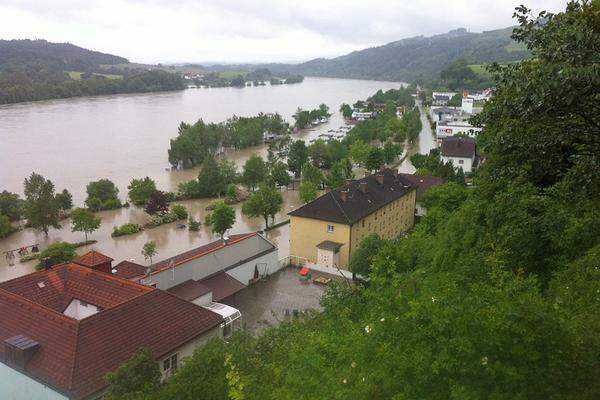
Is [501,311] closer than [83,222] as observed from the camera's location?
Yes

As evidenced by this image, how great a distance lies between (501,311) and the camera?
3.69 metres

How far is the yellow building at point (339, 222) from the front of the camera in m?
16.8

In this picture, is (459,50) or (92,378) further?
(459,50)

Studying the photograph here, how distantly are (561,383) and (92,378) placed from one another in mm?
6647

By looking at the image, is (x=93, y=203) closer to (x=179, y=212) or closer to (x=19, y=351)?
(x=179, y=212)

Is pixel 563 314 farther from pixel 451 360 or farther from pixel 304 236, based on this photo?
pixel 304 236

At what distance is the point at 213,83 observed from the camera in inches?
5261

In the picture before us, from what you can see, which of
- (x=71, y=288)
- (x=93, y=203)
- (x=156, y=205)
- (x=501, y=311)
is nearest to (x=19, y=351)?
(x=71, y=288)

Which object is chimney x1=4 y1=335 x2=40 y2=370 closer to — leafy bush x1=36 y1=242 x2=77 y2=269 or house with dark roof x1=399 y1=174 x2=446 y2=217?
leafy bush x1=36 y1=242 x2=77 y2=269

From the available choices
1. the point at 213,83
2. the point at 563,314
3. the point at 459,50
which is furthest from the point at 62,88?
the point at 459,50

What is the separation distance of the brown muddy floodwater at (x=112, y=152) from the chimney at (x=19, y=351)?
11547 mm

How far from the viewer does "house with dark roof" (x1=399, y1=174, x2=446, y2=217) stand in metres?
22.8

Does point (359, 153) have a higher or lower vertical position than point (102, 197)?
higher

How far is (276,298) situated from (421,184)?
1243 centimetres
